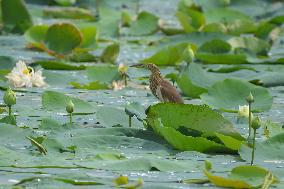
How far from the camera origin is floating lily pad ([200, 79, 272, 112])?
15.6ft

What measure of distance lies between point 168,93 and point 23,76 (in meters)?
1.02

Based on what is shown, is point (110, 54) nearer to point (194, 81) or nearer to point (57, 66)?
point (57, 66)

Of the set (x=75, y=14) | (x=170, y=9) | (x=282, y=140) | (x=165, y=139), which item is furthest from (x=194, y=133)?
(x=170, y=9)

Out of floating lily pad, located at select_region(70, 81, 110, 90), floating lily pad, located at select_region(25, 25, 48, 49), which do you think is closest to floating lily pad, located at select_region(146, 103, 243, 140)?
floating lily pad, located at select_region(70, 81, 110, 90)

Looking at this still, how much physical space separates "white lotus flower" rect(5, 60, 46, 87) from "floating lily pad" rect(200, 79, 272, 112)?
40.5 inches

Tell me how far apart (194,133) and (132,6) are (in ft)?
17.9

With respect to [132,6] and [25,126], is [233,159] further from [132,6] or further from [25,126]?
[132,6]

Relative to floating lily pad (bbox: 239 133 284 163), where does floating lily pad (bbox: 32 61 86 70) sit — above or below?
above

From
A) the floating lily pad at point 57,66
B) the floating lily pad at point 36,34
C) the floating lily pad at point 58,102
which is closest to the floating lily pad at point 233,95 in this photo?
the floating lily pad at point 58,102

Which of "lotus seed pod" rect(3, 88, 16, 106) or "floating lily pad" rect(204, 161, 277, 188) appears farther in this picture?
"lotus seed pod" rect(3, 88, 16, 106)

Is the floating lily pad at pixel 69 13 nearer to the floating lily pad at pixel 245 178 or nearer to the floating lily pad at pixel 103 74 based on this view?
the floating lily pad at pixel 103 74

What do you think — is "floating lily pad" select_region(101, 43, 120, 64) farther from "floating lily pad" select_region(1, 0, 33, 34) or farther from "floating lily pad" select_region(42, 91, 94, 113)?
"floating lily pad" select_region(42, 91, 94, 113)

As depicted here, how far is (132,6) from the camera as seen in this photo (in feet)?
30.6

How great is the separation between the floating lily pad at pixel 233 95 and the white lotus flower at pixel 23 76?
1.03 metres
